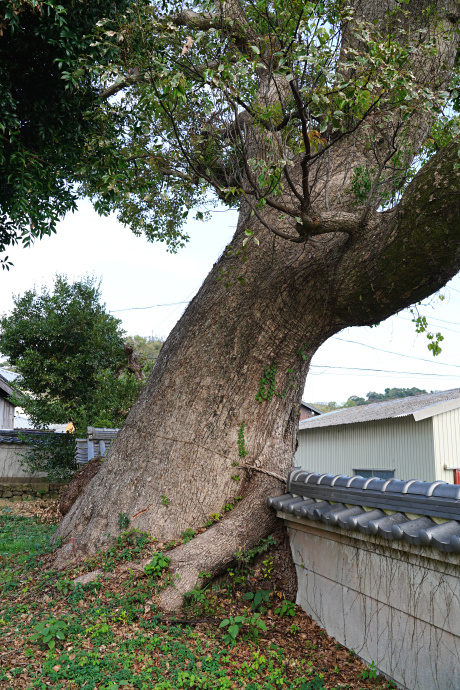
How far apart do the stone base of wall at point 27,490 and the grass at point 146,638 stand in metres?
7.57

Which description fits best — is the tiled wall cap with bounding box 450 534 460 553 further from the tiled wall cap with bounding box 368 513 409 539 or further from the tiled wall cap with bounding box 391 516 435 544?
the tiled wall cap with bounding box 368 513 409 539

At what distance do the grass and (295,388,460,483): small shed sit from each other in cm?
987

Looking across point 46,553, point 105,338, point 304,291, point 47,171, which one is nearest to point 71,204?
point 47,171

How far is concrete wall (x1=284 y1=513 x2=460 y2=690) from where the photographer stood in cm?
327

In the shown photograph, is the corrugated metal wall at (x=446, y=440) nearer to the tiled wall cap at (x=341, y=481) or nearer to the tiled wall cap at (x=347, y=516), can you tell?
the tiled wall cap at (x=341, y=481)

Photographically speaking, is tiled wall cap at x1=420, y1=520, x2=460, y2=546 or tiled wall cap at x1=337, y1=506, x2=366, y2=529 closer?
tiled wall cap at x1=420, y1=520, x2=460, y2=546

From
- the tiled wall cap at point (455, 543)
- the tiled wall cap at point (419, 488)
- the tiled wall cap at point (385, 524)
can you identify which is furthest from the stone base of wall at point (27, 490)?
the tiled wall cap at point (455, 543)

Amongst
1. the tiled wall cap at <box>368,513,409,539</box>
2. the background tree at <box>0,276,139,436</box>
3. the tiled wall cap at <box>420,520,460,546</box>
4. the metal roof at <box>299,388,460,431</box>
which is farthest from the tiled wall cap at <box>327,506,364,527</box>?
the metal roof at <box>299,388,460,431</box>

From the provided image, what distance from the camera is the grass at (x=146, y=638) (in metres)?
3.56

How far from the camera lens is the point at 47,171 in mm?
5219

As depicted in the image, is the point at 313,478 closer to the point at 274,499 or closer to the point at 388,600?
the point at 274,499

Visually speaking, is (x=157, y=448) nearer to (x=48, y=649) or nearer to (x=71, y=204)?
(x=48, y=649)

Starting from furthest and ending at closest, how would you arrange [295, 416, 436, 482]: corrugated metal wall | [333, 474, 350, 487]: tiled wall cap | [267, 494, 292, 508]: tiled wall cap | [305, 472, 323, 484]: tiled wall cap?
[295, 416, 436, 482]: corrugated metal wall, [267, 494, 292, 508]: tiled wall cap, [305, 472, 323, 484]: tiled wall cap, [333, 474, 350, 487]: tiled wall cap

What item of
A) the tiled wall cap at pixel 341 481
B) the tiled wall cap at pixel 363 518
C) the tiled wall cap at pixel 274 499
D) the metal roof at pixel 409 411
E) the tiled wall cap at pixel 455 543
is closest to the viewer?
the tiled wall cap at pixel 455 543
